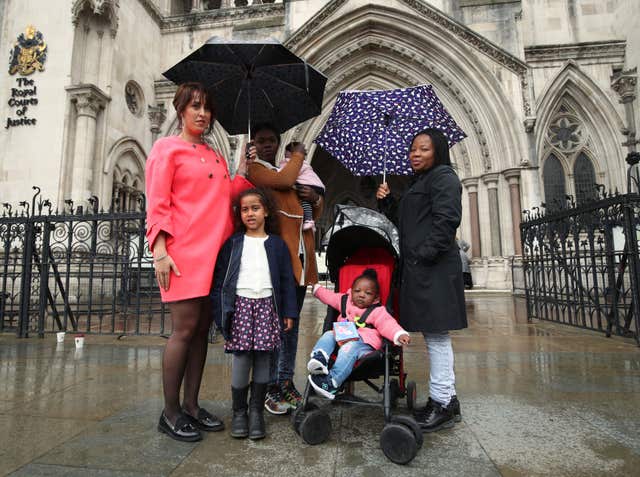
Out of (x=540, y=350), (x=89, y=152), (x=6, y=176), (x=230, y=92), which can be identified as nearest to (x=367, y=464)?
(x=230, y=92)

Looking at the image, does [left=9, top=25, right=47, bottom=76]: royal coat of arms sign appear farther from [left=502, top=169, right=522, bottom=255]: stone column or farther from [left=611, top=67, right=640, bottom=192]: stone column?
[left=611, top=67, right=640, bottom=192]: stone column

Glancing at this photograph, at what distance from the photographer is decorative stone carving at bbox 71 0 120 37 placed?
1249 centimetres

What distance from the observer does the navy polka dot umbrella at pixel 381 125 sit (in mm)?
3186

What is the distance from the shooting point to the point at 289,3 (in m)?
15.4

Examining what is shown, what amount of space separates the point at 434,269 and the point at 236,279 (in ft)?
4.22

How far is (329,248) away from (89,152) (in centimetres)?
1259

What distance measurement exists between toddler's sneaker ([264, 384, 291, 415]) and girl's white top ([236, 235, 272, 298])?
0.84 meters

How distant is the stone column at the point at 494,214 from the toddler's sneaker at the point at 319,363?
13.5 m

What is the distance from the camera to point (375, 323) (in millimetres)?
2465

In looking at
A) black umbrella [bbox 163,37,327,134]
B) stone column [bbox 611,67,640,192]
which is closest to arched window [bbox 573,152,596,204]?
stone column [bbox 611,67,640,192]

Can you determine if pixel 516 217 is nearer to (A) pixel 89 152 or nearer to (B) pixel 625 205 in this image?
(B) pixel 625 205

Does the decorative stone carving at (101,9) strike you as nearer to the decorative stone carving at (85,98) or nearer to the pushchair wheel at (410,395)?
the decorative stone carving at (85,98)

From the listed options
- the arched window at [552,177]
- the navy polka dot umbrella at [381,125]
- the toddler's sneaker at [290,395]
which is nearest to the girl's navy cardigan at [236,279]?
the toddler's sneaker at [290,395]

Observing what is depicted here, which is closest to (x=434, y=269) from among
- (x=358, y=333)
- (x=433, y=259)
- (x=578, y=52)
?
(x=433, y=259)
